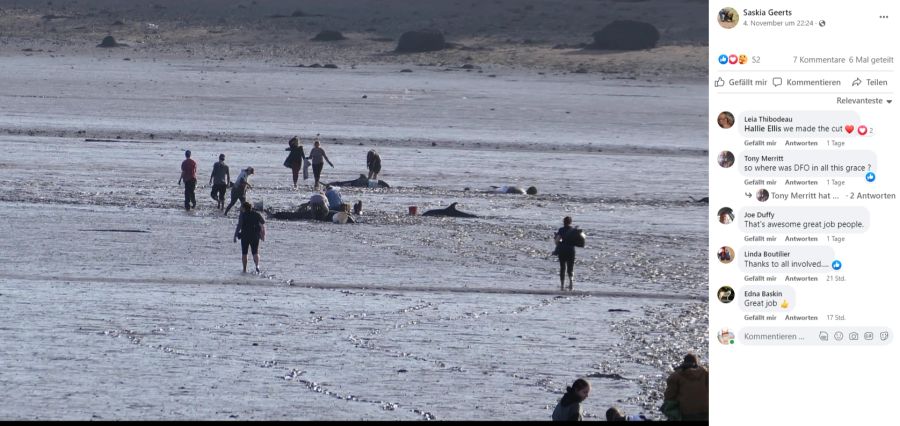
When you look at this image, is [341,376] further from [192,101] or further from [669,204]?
[192,101]

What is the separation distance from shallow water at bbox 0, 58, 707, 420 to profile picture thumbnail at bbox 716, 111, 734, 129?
6089mm

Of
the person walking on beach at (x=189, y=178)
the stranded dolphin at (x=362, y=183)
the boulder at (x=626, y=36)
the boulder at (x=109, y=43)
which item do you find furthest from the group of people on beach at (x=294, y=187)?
the boulder at (x=109, y=43)

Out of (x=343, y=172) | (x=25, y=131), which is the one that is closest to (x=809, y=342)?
(x=343, y=172)

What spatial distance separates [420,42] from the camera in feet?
249

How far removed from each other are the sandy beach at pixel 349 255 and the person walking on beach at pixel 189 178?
409 millimetres

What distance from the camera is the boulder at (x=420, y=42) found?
7562 centimetres

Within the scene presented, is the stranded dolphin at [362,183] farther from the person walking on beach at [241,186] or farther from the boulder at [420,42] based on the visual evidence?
the boulder at [420,42]

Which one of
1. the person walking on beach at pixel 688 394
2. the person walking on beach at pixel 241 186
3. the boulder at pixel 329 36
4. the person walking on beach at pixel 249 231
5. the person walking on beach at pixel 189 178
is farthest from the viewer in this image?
the boulder at pixel 329 36

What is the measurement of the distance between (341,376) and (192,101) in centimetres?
4091

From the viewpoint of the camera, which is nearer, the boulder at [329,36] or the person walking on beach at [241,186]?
the person walking on beach at [241,186]

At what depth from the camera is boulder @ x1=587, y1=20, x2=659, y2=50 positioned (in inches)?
3009

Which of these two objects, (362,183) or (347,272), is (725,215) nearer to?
(347,272)

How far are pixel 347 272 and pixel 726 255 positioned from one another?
15.1 m

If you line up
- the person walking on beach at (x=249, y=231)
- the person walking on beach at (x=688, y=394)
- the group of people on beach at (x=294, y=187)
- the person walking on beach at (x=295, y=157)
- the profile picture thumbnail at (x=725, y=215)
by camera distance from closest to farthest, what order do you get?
the profile picture thumbnail at (x=725, y=215), the person walking on beach at (x=688, y=394), the group of people on beach at (x=294, y=187), the person walking on beach at (x=249, y=231), the person walking on beach at (x=295, y=157)
